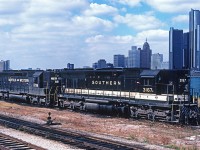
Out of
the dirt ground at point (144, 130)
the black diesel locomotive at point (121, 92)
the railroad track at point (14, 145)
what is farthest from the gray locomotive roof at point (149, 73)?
the railroad track at point (14, 145)

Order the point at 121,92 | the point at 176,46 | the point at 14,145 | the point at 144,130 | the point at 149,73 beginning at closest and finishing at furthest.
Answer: the point at 14,145
the point at 144,130
the point at 149,73
the point at 121,92
the point at 176,46

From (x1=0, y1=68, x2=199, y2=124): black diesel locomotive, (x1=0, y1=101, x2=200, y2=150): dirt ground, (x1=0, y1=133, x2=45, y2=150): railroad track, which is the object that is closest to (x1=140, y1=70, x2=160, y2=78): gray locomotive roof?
(x1=0, y1=68, x2=199, y2=124): black diesel locomotive

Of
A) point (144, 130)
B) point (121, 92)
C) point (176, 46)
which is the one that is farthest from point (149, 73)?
point (176, 46)

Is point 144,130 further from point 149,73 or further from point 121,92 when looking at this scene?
point 121,92

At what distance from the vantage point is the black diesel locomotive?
20656 millimetres

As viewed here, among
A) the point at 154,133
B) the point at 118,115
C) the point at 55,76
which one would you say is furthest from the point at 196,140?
the point at 55,76

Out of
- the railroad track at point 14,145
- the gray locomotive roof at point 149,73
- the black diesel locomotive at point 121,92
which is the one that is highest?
the gray locomotive roof at point 149,73

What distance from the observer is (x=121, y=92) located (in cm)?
2412

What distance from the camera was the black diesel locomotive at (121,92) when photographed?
20656mm

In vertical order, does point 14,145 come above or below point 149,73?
below

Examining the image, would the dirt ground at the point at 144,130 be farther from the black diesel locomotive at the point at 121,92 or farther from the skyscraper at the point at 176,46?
the skyscraper at the point at 176,46

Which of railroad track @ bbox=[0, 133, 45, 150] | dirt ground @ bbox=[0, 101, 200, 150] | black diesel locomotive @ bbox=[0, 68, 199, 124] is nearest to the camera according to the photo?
railroad track @ bbox=[0, 133, 45, 150]

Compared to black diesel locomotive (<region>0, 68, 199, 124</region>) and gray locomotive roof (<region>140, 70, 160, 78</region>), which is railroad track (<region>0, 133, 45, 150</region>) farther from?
gray locomotive roof (<region>140, 70, 160, 78</region>)

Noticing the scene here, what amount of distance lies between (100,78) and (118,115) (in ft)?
11.0
